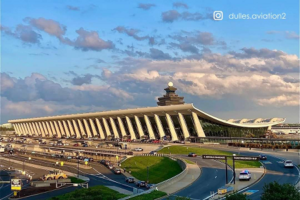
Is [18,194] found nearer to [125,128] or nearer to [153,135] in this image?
[153,135]

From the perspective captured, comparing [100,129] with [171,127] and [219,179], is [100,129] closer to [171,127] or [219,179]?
[171,127]

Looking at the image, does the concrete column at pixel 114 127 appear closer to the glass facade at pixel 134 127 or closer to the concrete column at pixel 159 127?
the glass facade at pixel 134 127

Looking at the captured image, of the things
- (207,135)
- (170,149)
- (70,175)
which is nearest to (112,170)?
(70,175)

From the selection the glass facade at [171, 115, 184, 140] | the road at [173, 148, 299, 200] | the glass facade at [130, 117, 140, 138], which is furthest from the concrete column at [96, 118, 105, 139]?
the road at [173, 148, 299, 200]

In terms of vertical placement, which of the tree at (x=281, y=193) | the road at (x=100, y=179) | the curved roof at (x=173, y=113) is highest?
the curved roof at (x=173, y=113)

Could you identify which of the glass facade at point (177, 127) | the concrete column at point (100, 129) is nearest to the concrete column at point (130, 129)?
the glass facade at point (177, 127)

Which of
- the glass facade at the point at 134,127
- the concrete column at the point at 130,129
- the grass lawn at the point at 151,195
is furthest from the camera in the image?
the glass facade at the point at 134,127

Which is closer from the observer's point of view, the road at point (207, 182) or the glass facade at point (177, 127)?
the road at point (207, 182)
